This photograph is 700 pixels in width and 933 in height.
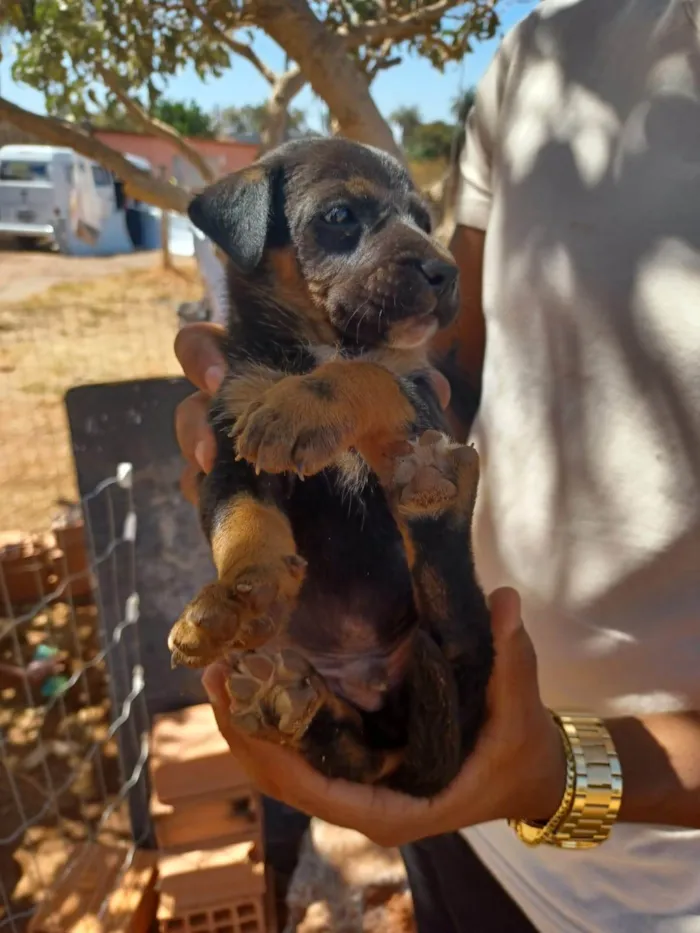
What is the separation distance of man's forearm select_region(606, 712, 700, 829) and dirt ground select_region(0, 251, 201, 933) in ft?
8.18

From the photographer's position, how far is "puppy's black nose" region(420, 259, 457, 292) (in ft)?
4.72

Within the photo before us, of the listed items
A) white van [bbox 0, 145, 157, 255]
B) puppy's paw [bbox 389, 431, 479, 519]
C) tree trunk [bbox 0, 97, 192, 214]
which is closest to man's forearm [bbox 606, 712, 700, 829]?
puppy's paw [bbox 389, 431, 479, 519]

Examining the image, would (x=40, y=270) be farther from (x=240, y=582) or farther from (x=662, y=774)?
(x=662, y=774)

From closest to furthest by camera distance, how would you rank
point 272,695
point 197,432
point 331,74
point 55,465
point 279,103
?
point 272,695
point 197,432
point 331,74
point 279,103
point 55,465

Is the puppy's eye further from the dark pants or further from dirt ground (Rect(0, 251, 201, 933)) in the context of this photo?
dirt ground (Rect(0, 251, 201, 933))

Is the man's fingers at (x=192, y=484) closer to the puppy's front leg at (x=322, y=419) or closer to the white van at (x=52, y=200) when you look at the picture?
the puppy's front leg at (x=322, y=419)

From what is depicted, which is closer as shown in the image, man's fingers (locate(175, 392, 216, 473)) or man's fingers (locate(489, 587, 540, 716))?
man's fingers (locate(489, 587, 540, 716))

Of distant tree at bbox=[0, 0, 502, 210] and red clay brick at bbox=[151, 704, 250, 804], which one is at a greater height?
distant tree at bbox=[0, 0, 502, 210]

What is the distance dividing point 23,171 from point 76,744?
11.8 meters

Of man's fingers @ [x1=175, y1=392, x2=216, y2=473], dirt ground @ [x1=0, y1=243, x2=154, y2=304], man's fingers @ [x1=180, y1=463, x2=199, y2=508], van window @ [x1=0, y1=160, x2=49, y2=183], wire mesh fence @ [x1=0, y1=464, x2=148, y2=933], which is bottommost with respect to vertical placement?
wire mesh fence @ [x1=0, y1=464, x2=148, y2=933]

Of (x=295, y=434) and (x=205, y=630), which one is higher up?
(x=295, y=434)

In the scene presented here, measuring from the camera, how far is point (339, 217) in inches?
63.0

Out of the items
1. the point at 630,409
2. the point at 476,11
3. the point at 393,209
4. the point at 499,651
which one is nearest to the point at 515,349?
the point at 630,409

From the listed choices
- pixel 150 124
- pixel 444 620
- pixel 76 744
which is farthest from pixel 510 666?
pixel 150 124
